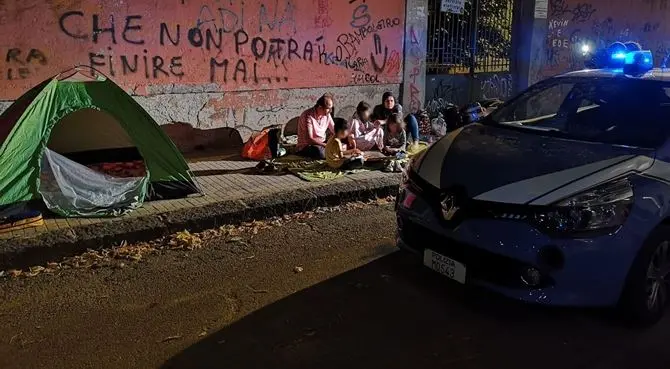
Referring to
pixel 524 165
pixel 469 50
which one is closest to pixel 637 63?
pixel 524 165

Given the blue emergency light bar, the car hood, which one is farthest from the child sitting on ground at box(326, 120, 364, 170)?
the blue emergency light bar

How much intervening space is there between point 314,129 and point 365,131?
0.76m

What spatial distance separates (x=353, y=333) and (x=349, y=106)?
6189mm

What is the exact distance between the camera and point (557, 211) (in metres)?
3.33

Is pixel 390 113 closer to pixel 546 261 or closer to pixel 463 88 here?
pixel 463 88

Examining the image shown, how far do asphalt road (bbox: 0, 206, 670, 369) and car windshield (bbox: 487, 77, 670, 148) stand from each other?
124cm

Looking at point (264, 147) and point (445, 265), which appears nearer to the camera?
point (445, 265)

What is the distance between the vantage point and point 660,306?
12.2ft

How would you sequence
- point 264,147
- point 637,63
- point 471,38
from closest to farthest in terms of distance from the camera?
point 637,63
point 264,147
point 471,38

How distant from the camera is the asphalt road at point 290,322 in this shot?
10.9 ft

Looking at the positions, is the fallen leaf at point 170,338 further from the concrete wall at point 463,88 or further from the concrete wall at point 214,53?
the concrete wall at point 463,88

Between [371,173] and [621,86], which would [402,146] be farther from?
[621,86]

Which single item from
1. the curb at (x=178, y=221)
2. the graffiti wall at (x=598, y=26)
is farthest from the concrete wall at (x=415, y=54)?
the graffiti wall at (x=598, y=26)

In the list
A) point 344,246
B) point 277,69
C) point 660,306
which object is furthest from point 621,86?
point 277,69
